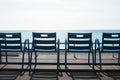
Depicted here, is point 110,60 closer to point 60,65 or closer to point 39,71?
point 60,65

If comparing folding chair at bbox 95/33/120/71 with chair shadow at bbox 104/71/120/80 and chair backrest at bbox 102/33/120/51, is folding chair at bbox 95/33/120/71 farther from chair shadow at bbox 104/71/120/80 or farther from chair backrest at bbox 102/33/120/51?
chair shadow at bbox 104/71/120/80

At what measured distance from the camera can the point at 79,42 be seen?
6.16m

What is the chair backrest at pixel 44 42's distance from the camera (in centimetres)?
606

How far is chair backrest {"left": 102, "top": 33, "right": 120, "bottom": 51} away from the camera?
20.0 ft

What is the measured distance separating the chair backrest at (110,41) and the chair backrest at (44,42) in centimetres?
115

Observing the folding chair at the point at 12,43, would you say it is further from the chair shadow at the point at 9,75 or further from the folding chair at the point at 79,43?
the folding chair at the point at 79,43

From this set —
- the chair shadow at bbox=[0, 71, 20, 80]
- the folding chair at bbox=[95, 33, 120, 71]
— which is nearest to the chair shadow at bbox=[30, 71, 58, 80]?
the chair shadow at bbox=[0, 71, 20, 80]

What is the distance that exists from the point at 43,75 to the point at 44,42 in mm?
770

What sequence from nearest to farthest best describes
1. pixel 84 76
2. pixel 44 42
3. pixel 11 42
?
pixel 84 76, pixel 44 42, pixel 11 42

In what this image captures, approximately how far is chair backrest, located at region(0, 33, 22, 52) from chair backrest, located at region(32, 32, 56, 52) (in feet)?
1.20

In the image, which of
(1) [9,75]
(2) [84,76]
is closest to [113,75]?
(2) [84,76]

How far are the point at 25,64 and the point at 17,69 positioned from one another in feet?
1.75

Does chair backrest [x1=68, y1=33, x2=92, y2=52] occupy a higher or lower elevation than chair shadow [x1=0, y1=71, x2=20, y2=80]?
higher

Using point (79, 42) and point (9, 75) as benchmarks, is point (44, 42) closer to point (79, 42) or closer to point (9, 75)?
point (79, 42)
